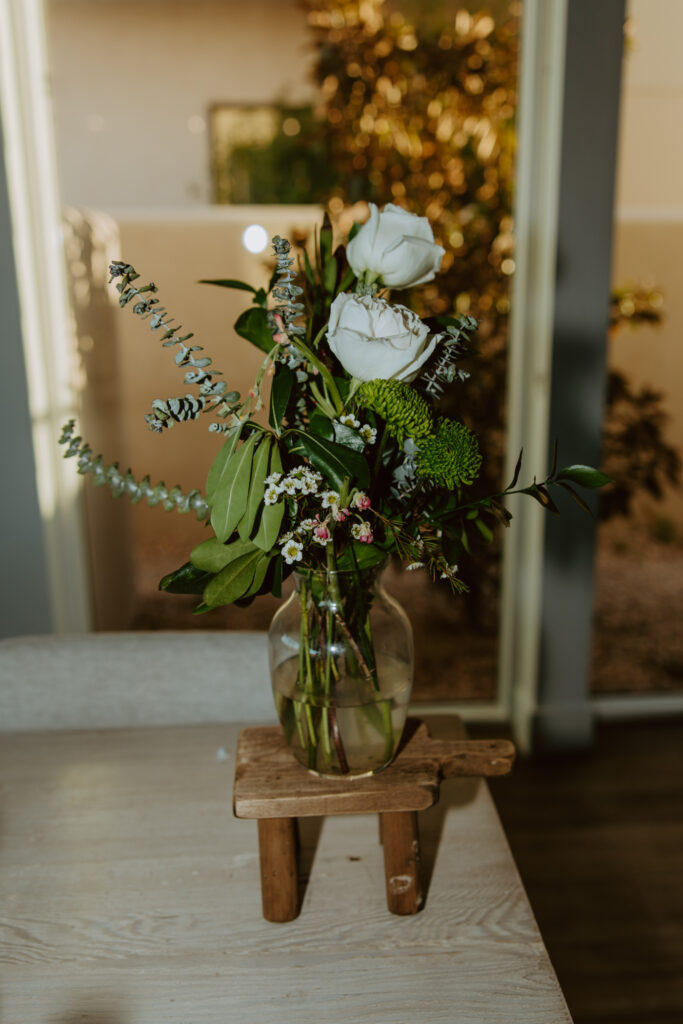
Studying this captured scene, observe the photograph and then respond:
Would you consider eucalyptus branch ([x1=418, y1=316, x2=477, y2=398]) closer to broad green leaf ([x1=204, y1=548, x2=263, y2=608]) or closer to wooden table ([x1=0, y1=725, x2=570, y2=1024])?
broad green leaf ([x1=204, y1=548, x2=263, y2=608])

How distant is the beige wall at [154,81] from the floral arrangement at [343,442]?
1430 millimetres

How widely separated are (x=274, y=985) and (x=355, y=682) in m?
0.30

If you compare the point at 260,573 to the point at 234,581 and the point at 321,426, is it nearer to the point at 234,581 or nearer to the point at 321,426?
the point at 234,581

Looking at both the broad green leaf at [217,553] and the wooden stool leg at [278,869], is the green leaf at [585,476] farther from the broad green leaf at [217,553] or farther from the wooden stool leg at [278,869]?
the wooden stool leg at [278,869]

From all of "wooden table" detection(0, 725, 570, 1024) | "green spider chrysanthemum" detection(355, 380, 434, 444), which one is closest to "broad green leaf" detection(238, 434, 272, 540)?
"green spider chrysanthemum" detection(355, 380, 434, 444)

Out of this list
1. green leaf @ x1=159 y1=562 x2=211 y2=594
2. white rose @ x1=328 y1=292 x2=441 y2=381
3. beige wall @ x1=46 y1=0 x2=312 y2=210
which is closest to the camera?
white rose @ x1=328 y1=292 x2=441 y2=381

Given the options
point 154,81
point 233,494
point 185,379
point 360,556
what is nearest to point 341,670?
point 360,556

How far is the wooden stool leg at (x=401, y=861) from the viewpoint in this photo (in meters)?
0.86

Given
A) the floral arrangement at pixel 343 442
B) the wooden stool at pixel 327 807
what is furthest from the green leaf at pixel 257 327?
the wooden stool at pixel 327 807

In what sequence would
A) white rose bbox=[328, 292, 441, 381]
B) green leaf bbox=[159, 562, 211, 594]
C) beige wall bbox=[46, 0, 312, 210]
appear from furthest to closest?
beige wall bbox=[46, 0, 312, 210] → green leaf bbox=[159, 562, 211, 594] → white rose bbox=[328, 292, 441, 381]

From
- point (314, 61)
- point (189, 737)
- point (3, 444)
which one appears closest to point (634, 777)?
point (189, 737)

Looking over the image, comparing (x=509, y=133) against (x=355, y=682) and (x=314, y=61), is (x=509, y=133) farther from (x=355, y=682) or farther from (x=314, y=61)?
(x=355, y=682)

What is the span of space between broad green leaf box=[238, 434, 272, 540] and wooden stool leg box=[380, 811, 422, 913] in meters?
0.35

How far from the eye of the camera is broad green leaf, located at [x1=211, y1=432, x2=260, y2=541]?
744 millimetres
